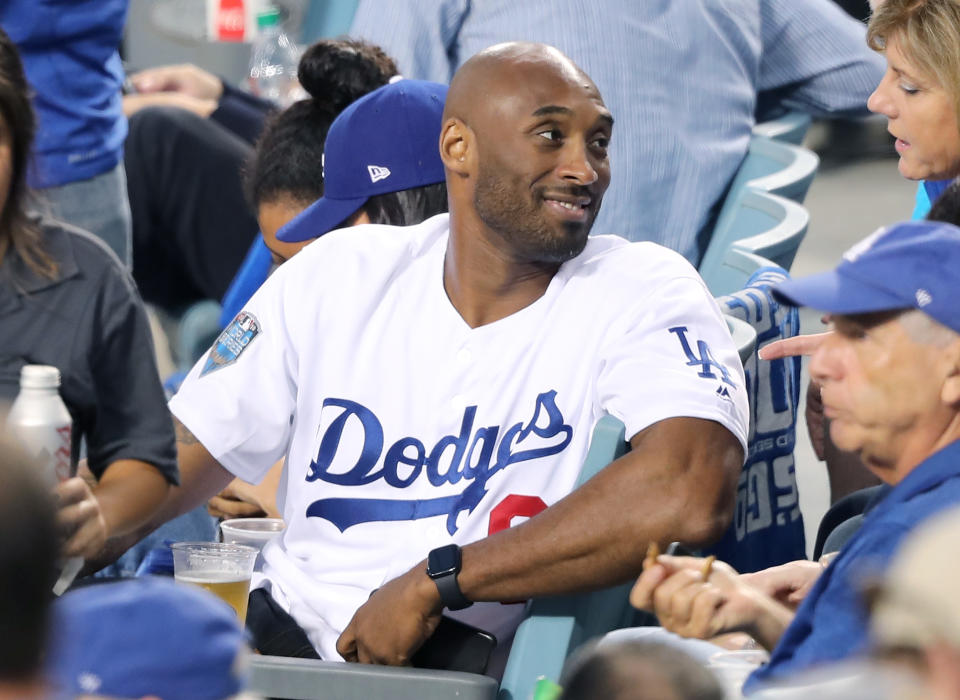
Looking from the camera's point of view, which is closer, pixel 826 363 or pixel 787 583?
pixel 826 363

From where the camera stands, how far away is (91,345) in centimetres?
233

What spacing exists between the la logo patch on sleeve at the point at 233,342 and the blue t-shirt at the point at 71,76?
1565 millimetres

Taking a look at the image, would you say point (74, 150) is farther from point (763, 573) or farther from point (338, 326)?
point (763, 573)

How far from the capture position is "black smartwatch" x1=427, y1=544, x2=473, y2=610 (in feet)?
6.95

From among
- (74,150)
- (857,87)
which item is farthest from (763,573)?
(74,150)

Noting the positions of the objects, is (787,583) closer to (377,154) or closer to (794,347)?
(794,347)

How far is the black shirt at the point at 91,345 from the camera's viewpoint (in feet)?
7.59

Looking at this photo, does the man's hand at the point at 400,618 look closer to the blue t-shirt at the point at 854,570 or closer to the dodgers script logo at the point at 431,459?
the dodgers script logo at the point at 431,459

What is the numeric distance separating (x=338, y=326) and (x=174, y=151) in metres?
2.83

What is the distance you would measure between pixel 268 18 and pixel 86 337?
4.92 m

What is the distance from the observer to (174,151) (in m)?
5.07

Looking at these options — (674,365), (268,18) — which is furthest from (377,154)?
(268,18)

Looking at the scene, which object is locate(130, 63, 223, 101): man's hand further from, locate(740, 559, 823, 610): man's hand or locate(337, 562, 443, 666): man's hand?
locate(740, 559, 823, 610): man's hand

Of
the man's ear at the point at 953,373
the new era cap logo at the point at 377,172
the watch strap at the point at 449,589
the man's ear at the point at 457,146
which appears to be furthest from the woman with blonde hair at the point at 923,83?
the watch strap at the point at 449,589
